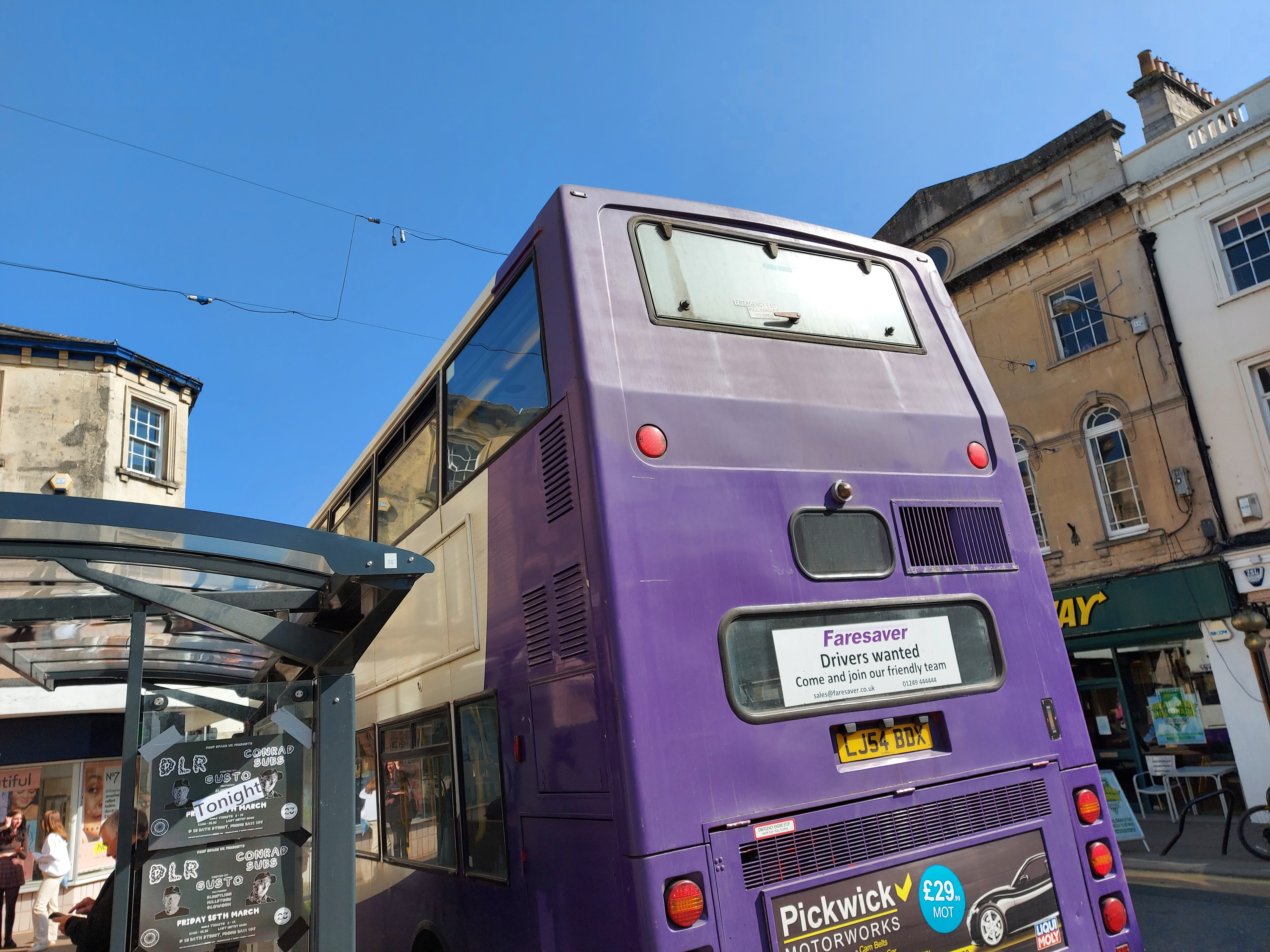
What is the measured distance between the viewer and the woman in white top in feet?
40.6

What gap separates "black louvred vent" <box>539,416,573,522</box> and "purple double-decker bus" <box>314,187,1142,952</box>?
0.7 inches

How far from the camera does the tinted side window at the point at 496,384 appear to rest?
4566mm

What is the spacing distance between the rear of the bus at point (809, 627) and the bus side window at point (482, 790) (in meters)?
1.37

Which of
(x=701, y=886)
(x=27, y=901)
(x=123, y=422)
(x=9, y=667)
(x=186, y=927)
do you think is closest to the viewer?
(x=701, y=886)

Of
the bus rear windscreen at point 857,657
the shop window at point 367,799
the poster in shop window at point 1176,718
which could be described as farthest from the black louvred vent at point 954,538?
the poster in shop window at point 1176,718

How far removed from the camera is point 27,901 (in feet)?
51.0

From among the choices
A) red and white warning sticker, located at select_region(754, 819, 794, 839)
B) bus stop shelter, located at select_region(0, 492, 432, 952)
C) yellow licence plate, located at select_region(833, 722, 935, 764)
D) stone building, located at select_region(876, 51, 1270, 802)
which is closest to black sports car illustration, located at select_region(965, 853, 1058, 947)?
yellow licence plate, located at select_region(833, 722, 935, 764)

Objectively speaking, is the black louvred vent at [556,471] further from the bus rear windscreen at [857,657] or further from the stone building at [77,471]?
the stone building at [77,471]

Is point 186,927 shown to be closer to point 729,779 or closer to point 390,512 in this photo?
point 729,779

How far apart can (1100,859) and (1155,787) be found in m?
12.3

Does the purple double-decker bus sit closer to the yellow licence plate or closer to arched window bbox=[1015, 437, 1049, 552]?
the yellow licence plate

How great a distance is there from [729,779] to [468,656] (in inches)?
76.8

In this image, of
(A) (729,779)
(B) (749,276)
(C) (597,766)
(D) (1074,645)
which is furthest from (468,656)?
(D) (1074,645)

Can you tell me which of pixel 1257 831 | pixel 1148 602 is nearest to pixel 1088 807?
pixel 1257 831
